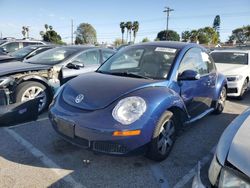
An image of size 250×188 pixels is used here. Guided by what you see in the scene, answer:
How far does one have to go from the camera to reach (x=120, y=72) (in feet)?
12.9

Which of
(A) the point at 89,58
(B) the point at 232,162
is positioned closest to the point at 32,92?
(A) the point at 89,58

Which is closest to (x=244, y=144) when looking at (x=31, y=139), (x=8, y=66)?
(x=31, y=139)

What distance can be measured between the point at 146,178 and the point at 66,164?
103 centimetres

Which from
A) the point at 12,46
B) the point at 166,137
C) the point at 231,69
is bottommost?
the point at 166,137

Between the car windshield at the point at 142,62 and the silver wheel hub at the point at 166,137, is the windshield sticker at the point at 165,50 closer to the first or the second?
the car windshield at the point at 142,62

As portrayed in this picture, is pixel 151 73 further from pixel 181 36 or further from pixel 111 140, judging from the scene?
pixel 181 36

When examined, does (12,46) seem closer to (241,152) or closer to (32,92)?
(32,92)

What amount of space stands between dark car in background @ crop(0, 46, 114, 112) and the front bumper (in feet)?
7.04

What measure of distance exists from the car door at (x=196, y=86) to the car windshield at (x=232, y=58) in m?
4.10

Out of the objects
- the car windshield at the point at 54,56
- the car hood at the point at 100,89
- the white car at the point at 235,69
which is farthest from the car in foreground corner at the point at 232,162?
the white car at the point at 235,69

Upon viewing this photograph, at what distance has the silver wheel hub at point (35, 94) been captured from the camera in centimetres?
491

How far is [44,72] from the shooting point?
17.2ft

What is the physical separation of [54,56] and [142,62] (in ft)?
9.06

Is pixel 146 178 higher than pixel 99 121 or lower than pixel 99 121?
lower
